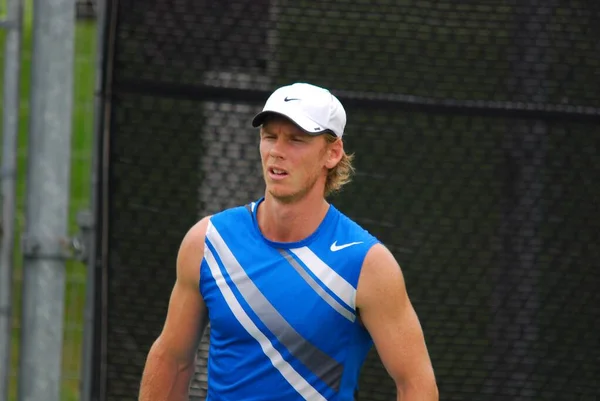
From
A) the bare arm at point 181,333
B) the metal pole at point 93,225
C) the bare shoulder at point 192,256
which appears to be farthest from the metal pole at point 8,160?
the bare shoulder at point 192,256

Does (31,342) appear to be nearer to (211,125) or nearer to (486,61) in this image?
(211,125)

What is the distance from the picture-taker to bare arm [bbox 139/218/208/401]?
3.21 meters

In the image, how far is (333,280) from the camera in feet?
10.0

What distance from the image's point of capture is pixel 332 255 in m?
3.09

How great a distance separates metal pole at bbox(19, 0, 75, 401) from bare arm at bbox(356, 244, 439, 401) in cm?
152

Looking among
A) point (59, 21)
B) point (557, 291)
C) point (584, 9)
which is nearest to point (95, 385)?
point (59, 21)

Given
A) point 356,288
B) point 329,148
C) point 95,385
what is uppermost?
point 329,148

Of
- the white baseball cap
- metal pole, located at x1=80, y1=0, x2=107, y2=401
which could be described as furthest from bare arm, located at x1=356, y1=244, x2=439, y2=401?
metal pole, located at x1=80, y1=0, x2=107, y2=401

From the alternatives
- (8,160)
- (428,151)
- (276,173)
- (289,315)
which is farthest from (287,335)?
(8,160)

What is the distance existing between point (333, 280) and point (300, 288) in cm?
9

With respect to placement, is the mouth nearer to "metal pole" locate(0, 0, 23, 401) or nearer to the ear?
the ear

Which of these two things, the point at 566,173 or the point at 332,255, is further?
the point at 566,173

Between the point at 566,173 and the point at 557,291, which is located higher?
the point at 566,173

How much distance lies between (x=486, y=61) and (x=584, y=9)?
397mm
